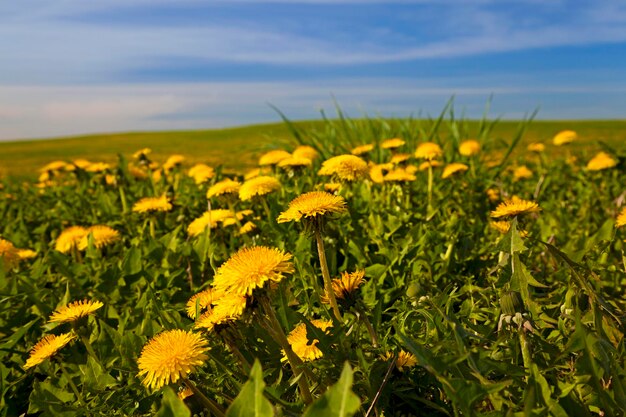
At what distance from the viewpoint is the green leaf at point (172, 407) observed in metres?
1.02

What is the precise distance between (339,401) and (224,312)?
52 cm

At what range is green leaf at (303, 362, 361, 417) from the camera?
88 centimetres

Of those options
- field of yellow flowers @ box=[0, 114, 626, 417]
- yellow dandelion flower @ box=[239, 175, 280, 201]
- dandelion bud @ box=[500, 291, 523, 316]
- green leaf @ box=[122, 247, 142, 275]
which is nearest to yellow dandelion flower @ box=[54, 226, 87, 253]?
field of yellow flowers @ box=[0, 114, 626, 417]

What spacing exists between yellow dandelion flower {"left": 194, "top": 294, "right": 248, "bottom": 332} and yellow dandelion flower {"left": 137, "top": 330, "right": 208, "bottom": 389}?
93 millimetres

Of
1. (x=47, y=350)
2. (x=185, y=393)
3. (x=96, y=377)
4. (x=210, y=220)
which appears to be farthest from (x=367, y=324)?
(x=210, y=220)

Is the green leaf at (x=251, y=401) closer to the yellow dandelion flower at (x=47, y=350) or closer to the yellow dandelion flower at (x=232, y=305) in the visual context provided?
the yellow dandelion flower at (x=232, y=305)

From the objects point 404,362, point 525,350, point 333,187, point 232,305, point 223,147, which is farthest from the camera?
point 223,147

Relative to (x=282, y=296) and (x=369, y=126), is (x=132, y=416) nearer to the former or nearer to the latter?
(x=282, y=296)

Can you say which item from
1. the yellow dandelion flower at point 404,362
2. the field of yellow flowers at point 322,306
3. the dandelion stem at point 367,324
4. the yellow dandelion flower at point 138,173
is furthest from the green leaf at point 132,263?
the yellow dandelion flower at point 138,173

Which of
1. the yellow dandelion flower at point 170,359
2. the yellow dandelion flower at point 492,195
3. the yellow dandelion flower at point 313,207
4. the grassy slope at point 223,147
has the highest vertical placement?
the yellow dandelion flower at point 313,207

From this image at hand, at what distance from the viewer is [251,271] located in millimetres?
1288

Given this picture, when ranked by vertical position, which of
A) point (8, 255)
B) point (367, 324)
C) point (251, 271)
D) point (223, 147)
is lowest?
point (223, 147)

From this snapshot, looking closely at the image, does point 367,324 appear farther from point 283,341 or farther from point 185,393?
point 185,393

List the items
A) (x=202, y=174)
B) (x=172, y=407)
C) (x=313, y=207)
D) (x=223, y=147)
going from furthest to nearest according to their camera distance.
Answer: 1. (x=223, y=147)
2. (x=202, y=174)
3. (x=313, y=207)
4. (x=172, y=407)
